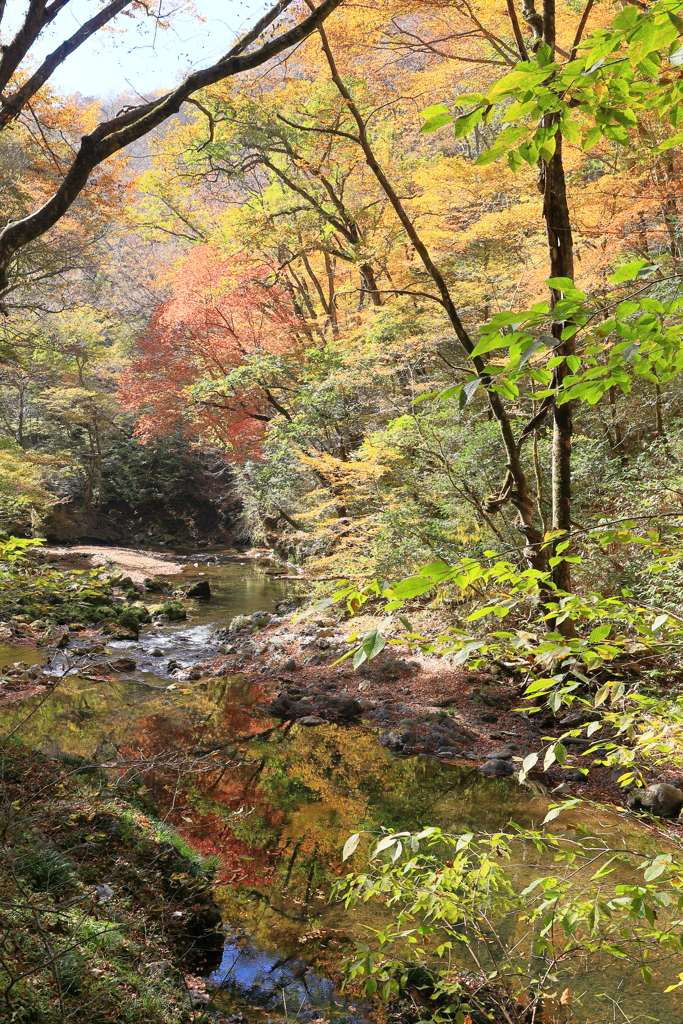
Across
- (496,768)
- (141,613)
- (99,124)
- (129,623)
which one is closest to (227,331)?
(141,613)

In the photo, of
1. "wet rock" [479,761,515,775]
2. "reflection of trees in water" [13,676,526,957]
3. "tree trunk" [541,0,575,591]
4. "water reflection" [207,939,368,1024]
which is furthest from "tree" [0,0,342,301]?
"wet rock" [479,761,515,775]

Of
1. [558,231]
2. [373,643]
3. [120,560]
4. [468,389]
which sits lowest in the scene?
[120,560]

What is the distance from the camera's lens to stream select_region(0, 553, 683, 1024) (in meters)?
3.12

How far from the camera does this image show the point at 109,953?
8.95ft

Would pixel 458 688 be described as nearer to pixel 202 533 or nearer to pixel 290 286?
pixel 290 286

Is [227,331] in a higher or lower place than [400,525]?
higher

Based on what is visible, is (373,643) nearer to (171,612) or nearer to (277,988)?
(277,988)

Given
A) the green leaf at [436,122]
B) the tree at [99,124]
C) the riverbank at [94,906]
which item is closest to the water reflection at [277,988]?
the riverbank at [94,906]

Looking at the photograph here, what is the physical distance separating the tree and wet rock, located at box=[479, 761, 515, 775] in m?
5.35

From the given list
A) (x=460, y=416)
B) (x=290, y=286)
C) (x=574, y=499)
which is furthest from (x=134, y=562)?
(x=574, y=499)

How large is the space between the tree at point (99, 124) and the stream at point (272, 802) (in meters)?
2.19

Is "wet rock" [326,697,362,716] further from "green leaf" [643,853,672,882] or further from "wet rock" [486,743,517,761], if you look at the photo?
"green leaf" [643,853,672,882]

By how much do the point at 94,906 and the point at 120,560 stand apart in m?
14.5

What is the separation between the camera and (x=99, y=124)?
313 cm
